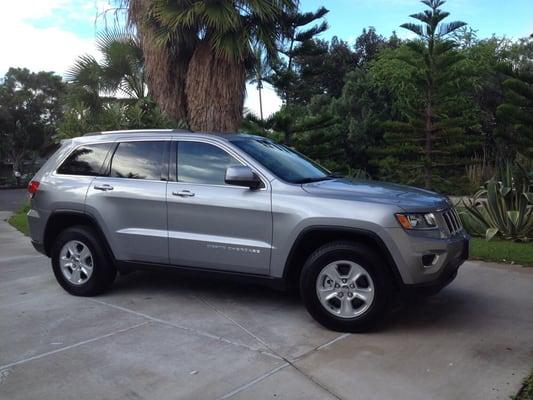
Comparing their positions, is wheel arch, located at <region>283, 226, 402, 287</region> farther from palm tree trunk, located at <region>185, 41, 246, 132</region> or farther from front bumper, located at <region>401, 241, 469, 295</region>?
palm tree trunk, located at <region>185, 41, 246, 132</region>

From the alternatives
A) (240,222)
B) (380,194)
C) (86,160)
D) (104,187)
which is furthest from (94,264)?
(380,194)

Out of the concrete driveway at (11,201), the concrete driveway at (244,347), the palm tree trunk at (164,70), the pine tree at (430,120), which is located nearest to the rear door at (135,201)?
the concrete driveway at (244,347)

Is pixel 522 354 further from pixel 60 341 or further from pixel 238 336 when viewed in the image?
pixel 60 341

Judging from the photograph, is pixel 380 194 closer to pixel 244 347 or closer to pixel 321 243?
pixel 321 243

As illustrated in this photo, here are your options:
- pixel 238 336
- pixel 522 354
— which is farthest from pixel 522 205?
pixel 238 336

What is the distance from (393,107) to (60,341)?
2467 centimetres

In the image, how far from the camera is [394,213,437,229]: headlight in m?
4.70

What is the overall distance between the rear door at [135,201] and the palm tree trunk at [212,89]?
7102 millimetres

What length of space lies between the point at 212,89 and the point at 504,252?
755 cm

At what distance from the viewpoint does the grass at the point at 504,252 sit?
7730mm

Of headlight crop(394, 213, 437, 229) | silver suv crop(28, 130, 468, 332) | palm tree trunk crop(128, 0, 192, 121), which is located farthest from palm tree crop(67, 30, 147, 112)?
headlight crop(394, 213, 437, 229)

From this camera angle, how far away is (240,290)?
Result: 20.6ft

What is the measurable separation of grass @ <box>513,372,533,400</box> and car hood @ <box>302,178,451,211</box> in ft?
5.14

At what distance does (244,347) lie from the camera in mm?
4594
